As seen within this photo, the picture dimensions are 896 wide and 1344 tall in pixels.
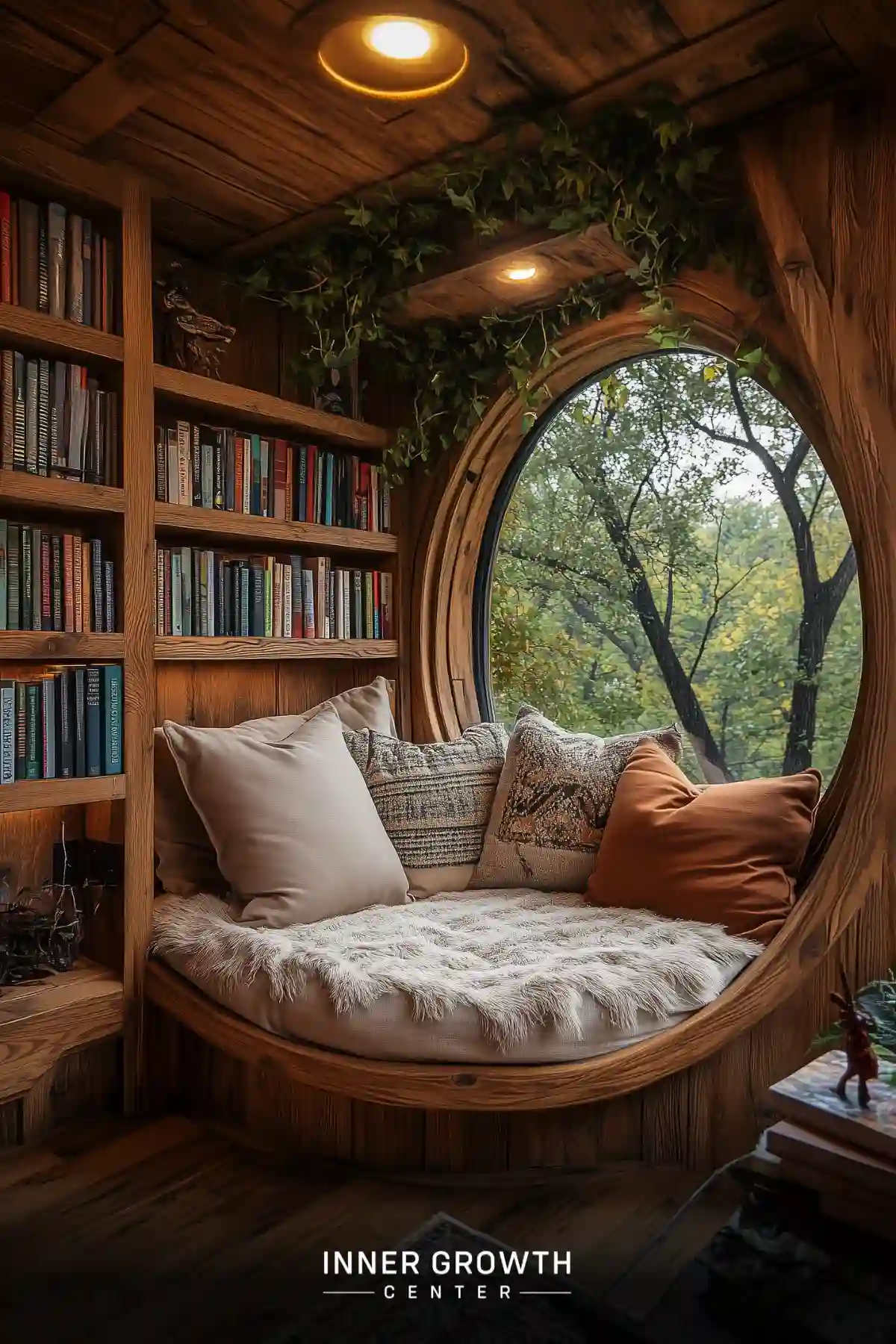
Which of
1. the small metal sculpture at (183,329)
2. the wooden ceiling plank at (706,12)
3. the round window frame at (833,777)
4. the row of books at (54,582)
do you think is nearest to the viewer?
the wooden ceiling plank at (706,12)

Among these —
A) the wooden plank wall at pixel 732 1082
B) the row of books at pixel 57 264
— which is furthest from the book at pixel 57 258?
the wooden plank wall at pixel 732 1082

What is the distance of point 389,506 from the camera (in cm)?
309

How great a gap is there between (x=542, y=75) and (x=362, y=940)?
1842mm

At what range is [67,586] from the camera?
217 centimetres

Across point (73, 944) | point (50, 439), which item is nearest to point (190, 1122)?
point (73, 944)

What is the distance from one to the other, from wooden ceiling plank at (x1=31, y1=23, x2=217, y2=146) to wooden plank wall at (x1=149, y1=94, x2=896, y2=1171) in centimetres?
123

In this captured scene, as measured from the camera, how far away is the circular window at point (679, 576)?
97.7 inches

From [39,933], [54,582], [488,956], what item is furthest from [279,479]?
Answer: [488,956]

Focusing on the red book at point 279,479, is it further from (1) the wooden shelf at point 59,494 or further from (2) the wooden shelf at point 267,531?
(1) the wooden shelf at point 59,494

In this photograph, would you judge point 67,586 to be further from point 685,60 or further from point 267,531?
point 685,60

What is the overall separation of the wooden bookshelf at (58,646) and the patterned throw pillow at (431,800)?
0.72 m

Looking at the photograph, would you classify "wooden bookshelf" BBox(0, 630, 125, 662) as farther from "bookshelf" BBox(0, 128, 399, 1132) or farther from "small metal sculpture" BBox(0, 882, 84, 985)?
"small metal sculpture" BBox(0, 882, 84, 985)

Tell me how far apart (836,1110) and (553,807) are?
1.30 m

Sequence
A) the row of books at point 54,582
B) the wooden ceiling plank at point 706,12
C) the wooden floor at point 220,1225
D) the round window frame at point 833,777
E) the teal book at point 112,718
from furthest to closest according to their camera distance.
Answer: the teal book at point 112,718 → the row of books at point 54,582 → the round window frame at point 833,777 → the wooden ceiling plank at point 706,12 → the wooden floor at point 220,1225
